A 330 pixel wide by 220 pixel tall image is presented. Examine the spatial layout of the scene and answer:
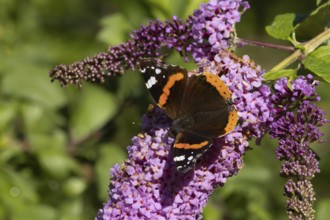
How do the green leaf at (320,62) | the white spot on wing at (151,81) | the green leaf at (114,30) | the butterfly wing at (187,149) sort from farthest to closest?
the green leaf at (114,30)
the white spot on wing at (151,81)
the green leaf at (320,62)
the butterfly wing at (187,149)

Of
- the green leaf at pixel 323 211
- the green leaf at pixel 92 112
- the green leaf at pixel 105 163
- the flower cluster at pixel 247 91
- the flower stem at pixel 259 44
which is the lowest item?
the flower cluster at pixel 247 91

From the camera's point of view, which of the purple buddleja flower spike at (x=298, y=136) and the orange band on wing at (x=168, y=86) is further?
the orange band on wing at (x=168, y=86)

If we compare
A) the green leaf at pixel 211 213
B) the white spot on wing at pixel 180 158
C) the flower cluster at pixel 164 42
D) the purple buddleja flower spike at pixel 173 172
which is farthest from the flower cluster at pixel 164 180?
the green leaf at pixel 211 213

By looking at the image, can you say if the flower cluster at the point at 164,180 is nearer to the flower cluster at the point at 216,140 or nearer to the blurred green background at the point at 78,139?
the flower cluster at the point at 216,140

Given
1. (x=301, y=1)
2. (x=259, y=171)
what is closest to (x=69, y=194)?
(x=259, y=171)

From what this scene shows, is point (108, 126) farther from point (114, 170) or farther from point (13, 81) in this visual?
point (114, 170)

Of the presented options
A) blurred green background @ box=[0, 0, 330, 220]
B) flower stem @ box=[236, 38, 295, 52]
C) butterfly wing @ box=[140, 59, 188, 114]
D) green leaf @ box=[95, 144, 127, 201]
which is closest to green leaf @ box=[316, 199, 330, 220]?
blurred green background @ box=[0, 0, 330, 220]

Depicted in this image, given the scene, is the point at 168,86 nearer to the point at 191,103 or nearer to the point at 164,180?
the point at 191,103
